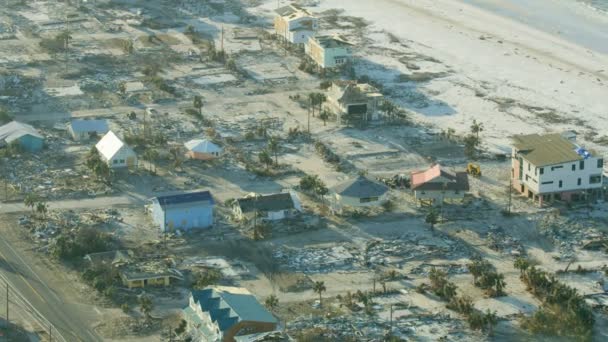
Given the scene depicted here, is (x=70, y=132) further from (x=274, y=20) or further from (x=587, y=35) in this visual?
(x=587, y=35)

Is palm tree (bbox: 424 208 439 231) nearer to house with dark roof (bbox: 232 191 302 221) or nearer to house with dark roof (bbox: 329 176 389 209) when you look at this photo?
house with dark roof (bbox: 329 176 389 209)

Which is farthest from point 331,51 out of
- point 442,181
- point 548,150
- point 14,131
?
point 548,150

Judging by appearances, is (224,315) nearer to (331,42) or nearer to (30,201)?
(30,201)

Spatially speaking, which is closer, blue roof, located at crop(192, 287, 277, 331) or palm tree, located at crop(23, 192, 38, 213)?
blue roof, located at crop(192, 287, 277, 331)

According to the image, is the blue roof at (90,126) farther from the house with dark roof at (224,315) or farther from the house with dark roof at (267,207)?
the house with dark roof at (224,315)

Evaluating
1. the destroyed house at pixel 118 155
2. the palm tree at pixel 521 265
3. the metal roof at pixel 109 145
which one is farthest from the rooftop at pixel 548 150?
the metal roof at pixel 109 145

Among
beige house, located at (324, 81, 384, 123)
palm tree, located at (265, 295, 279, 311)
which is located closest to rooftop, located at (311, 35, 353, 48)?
beige house, located at (324, 81, 384, 123)

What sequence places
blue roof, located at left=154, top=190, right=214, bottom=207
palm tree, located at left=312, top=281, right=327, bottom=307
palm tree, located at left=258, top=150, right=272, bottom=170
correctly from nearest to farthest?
1. palm tree, located at left=312, top=281, right=327, bottom=307
2. blue roof, located at left=154, top=190, right=214, bottom=207
3. palm tree, located at left=258, top=150, right=272, bottom=170
